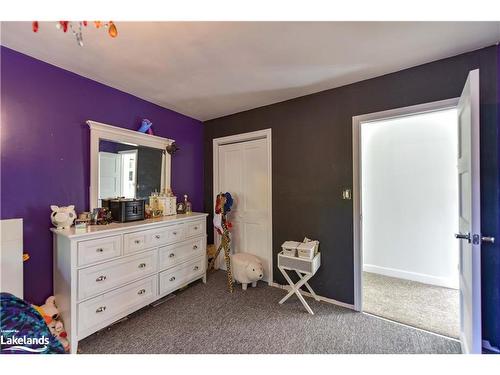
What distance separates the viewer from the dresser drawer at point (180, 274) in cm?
215

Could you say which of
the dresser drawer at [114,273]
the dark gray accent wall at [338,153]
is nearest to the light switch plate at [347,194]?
the dark gray accent wall at [338,153]

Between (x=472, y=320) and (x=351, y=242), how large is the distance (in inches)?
38.2

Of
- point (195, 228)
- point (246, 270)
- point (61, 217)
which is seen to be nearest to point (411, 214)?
point (246, 270)

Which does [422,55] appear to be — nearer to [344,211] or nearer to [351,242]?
[344,211]

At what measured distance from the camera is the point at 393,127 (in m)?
2.85

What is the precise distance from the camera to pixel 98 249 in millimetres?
1641

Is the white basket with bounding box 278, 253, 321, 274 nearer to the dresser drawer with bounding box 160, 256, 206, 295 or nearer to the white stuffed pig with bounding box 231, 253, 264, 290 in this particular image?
the white stuffed pig with bounding box 231, 253, 264, 290

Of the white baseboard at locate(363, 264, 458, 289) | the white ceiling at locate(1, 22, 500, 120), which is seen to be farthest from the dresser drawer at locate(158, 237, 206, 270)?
the white baseboard at locate(363, 264, 458, 289)

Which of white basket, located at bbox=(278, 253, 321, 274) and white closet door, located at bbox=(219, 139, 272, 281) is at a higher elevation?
white closet door, located at bbox=(219, 139, 272, 281)

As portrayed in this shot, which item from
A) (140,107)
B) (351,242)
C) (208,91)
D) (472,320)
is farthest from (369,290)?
(140,107)

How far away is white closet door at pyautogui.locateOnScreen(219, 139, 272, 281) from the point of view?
277cm

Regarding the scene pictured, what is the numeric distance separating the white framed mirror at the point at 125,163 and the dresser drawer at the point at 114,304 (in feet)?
2.89

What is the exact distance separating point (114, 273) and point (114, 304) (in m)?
0.27

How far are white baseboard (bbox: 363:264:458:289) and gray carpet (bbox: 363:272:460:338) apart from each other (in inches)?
2.4
